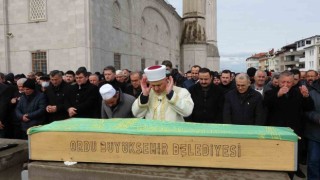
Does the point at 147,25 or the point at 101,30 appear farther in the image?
the point at 147,25

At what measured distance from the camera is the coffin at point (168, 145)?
1830mm

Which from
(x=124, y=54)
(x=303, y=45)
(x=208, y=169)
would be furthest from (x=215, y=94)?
(x=303, y=45)

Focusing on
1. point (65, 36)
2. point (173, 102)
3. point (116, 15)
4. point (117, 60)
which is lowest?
point (173, 102)

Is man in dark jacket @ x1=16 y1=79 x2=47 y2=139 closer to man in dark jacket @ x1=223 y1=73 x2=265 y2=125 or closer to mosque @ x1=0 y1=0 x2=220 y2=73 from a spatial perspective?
man in dark jacket @ x1=223 y1=73 x2=265 y2=125

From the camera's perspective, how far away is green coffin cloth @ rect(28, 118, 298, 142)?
6.08 ft

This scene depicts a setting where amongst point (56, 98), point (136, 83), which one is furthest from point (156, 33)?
point (56, 98)

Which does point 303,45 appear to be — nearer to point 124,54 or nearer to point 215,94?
point 124,54

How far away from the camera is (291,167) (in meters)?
1.82

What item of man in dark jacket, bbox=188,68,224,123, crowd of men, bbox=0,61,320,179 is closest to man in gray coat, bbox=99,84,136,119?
crowd of men, bbox=0,61,320,179

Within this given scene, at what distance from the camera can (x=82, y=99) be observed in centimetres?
550

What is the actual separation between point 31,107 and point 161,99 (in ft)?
11.2

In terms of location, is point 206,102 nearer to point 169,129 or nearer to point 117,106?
point 117,106

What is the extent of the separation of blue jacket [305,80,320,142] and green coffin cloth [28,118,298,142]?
116 inches

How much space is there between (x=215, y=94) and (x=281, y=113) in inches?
40.3
